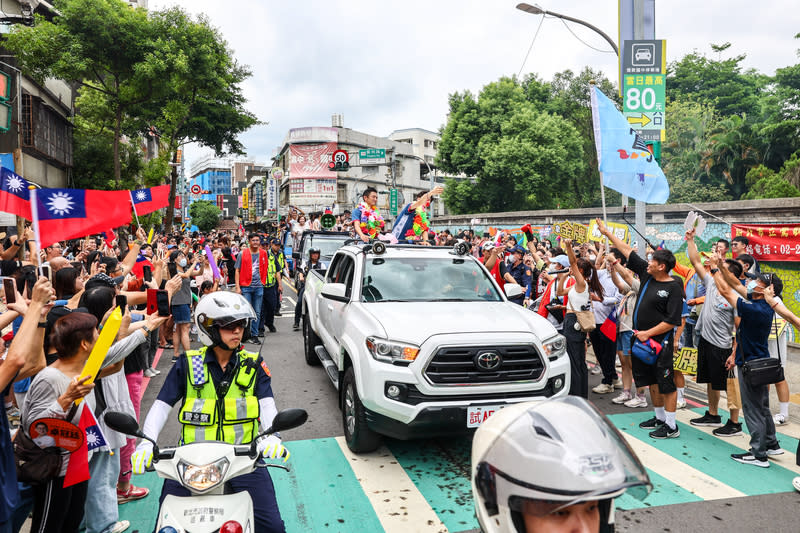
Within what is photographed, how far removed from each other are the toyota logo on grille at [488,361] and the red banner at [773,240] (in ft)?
24.2

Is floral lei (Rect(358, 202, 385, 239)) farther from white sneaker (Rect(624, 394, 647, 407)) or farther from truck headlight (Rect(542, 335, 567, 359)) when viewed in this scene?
truck headlight (Rect(542, 335, 567, 359))

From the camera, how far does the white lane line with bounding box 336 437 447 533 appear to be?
3.89m

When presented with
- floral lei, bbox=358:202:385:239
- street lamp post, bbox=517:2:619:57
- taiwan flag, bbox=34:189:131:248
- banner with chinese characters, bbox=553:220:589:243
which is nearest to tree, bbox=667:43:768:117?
banner with chinese characters, bbox=553:220:589:243

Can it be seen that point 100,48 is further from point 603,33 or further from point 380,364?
point 380,364

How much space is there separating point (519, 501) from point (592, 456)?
0.24m

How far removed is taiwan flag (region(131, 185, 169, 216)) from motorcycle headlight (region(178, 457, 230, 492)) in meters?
5.26

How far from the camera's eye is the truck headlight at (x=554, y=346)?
4.81 m

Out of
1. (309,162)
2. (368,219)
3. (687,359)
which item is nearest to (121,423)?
(687,359)

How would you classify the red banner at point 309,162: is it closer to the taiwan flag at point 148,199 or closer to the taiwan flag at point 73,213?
the taiwan flag at point 148,199

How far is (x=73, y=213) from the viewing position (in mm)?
5164

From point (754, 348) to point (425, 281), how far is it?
3213mm

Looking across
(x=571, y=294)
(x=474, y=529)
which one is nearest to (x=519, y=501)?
(x=474, y=529)

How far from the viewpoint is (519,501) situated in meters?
1.50

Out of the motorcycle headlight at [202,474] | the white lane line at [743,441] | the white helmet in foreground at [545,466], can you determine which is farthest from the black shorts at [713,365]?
the motorcycle headlight at [202,474]
